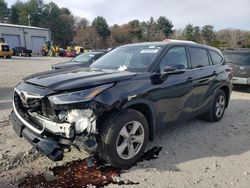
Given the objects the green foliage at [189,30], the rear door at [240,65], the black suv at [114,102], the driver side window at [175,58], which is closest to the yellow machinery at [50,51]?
the rear door at [240,65]

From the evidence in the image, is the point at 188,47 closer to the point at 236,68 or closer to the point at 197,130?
the point at 197,130

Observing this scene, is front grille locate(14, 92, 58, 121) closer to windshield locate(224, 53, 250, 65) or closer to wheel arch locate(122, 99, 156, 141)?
wheel arch locate(122, 99, 156, 141)

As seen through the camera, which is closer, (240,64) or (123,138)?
(123,138)

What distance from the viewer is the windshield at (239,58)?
1083cm

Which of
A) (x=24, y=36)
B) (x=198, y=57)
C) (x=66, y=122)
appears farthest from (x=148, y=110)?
(x=24, y=36)

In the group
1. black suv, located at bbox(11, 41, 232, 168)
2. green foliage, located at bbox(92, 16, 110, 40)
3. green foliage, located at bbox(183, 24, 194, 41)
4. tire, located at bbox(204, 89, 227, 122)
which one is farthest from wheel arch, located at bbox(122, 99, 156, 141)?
green foliage, located at bbox(183, 24, 194, 41)

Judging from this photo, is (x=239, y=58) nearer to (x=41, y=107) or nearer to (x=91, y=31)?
(x=41, y=107)

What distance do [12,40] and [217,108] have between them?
47786 mm

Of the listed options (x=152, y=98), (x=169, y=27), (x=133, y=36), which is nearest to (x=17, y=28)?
(x=133, y=36)

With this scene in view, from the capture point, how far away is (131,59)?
4746 millimetres

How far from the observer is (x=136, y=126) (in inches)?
156

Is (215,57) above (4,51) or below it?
below

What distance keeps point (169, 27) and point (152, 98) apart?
252ft

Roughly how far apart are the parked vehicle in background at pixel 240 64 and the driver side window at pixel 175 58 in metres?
6.24
